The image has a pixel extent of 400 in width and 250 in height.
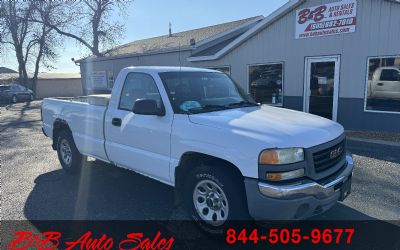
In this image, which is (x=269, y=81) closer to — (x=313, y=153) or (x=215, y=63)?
(x=215, y=63)

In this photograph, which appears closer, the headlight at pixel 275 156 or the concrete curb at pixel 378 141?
the headlight at pixel 275 156

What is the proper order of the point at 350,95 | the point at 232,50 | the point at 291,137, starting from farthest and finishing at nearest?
the point at 232,50
the point at 350,95
the point at 291,137

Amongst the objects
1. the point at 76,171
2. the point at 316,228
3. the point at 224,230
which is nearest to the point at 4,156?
the point at 76,171

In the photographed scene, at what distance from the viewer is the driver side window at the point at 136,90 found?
14.6ft

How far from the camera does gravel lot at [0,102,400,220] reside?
14.4 feet

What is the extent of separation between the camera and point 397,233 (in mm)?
3785

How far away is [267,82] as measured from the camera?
12.6 metres

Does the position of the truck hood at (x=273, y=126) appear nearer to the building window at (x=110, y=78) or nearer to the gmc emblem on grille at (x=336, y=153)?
the gmc emblem on grille at (x=336, y=153)

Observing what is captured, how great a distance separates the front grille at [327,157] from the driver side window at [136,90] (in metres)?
2.14

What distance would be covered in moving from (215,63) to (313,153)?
11.3 meters

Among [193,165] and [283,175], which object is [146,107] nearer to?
[193,165]

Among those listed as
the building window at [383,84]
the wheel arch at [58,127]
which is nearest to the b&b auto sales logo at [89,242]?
the wheel arch at [58,127]

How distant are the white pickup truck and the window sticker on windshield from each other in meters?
0.01

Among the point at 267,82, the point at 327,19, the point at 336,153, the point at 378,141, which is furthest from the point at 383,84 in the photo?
the point at 336,153
